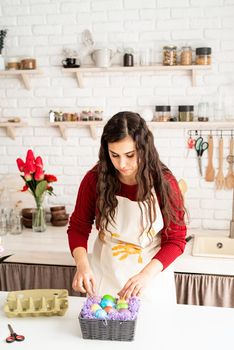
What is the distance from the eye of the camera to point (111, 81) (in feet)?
11.2

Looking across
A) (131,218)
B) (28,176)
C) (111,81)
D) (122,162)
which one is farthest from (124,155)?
(111,81)

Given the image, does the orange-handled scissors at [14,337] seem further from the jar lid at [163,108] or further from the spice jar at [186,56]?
the spice jar at [186,56]

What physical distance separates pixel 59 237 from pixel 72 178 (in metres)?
0.61

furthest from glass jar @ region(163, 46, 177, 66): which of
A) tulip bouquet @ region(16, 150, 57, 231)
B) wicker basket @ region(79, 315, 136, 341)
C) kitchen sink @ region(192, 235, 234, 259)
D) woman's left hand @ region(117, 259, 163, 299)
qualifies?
wicker basket @ region(79, 315, 136, 341)

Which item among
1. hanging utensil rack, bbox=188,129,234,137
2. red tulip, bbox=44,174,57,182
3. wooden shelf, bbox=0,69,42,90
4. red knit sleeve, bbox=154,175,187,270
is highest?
wooden shelf, bbox=0,69,42,90

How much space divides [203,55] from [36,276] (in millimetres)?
1846

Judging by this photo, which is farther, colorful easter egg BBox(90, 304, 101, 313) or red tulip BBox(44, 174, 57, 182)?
red tulip BBox(44, 174, 57, 182)

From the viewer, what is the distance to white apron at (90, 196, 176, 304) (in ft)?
6.88

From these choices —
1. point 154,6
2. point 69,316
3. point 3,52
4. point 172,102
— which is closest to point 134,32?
point 154,6

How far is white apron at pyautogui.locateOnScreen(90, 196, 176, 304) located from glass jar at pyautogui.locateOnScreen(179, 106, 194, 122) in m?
1.30

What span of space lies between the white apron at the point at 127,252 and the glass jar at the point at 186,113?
1305 mm

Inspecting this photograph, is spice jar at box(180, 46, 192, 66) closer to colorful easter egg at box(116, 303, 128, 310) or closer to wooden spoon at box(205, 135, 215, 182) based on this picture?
wooden spoon at box(205, 135, 215, 182)

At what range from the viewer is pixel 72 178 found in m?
3.61

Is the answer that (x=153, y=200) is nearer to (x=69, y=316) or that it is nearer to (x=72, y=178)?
(x=69, y=316)
